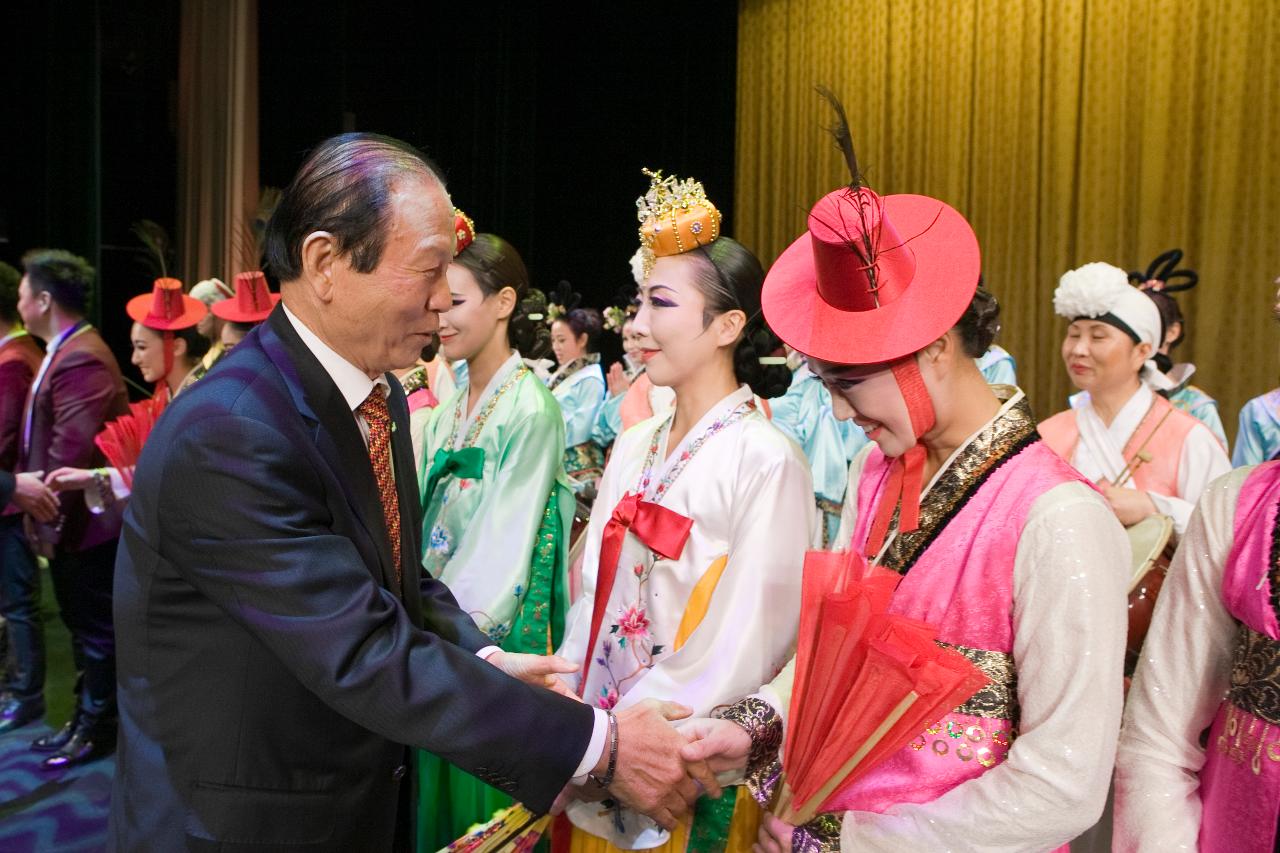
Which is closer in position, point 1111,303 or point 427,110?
point 1111,303

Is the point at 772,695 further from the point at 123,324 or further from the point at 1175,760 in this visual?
the point at 123,324

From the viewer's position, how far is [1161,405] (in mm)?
2994

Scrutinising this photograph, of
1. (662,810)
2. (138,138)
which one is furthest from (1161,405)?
(138,138)

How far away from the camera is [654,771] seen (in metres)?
1.45

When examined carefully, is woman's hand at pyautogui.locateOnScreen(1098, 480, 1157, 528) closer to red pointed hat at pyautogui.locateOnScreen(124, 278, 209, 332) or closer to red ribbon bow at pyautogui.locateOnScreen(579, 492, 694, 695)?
red ribbon bow at pyautogui.locateOnScreen(579, 492, 694, 695)

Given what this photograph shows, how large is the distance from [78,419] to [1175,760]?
367cm

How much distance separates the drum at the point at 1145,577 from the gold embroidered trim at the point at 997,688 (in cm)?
65

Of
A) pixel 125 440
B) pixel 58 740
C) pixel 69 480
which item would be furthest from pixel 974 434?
pixel 58 740

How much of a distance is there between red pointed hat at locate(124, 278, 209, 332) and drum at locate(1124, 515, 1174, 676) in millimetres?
3666

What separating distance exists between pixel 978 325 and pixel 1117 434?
1.90m

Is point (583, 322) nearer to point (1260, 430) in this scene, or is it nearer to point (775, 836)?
point (1260, 430)

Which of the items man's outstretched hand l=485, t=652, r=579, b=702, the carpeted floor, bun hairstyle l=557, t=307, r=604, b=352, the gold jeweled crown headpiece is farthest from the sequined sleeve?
bun hairstyle l=557, t=307, r=604, b=352

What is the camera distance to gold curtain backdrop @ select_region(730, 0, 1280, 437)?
585cm

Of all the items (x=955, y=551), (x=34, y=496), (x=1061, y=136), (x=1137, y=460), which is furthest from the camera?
(x=1061, y=136)
